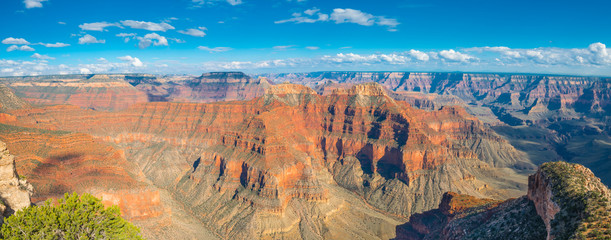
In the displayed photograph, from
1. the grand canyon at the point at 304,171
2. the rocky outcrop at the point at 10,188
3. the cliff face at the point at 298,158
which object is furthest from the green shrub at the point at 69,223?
the cliff face at the point at 298,158

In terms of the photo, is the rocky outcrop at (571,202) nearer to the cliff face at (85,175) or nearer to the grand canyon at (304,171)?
the grand canyon at (304,171)

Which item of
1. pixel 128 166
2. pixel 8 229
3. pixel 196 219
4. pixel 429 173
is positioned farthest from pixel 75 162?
pixel 429 173

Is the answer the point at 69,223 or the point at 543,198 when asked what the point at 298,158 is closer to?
the point at 543,198

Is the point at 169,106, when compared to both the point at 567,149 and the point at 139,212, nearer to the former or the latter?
the point at 139,212

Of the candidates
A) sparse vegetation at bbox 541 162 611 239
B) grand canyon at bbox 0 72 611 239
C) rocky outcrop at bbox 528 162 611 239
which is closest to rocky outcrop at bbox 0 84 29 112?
grand canyon at bbox 0 72 611 239

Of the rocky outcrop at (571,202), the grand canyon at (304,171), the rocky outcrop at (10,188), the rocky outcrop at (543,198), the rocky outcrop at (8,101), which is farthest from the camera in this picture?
the rocky outcrop at (8,101)
